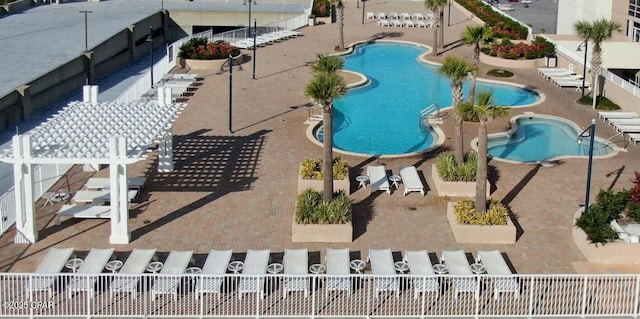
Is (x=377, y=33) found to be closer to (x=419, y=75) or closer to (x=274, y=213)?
(x=419, y=75)

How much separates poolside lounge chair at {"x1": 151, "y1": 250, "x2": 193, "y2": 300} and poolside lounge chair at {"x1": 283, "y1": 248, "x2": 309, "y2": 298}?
1.99 m

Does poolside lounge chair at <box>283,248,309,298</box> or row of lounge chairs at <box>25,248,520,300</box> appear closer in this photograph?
row of lounge chairs at <box>25,248,520,300</box>

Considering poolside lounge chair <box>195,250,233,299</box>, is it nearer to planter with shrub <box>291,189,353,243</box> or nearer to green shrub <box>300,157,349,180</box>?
planter with shrub <box>291,189,353,243</box>

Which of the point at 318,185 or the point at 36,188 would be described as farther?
the point at 318,185

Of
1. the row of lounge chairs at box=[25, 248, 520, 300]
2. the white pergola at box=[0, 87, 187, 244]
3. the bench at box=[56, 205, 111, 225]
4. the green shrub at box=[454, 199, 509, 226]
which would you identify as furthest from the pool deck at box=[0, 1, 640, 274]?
the row of lounge chairs at box=[25, 248, 520, 300]

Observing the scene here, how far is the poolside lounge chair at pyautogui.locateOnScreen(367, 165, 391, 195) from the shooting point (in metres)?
21.9

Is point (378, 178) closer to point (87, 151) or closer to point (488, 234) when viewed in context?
point (488, 234)

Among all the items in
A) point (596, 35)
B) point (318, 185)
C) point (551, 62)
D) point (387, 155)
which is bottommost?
point (387, 155)

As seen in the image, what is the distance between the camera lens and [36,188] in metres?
21.0

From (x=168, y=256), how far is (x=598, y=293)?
8558mm

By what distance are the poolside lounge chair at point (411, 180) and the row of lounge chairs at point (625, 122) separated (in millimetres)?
8768

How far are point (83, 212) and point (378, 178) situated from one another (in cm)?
779

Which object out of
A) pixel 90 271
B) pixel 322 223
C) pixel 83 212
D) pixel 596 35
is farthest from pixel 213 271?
pixel 596 35

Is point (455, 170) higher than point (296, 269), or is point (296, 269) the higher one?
point (455, 170)
